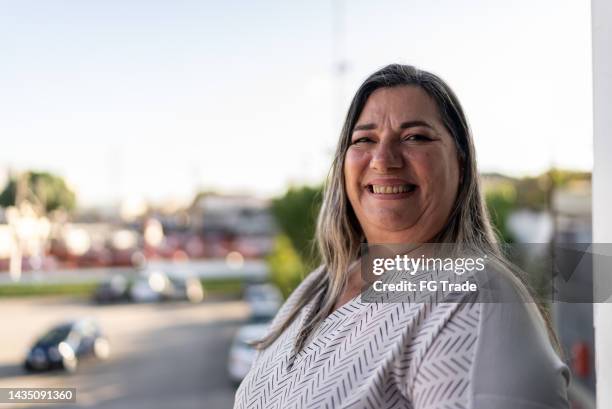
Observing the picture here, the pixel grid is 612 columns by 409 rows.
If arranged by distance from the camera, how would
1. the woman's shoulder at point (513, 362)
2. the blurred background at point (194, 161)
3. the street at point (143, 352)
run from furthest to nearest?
the street at point (143, 352)
the blurred background at point (194, 161)
the woman's shoulder at point (513, 362)

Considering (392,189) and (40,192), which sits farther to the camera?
(40,192)

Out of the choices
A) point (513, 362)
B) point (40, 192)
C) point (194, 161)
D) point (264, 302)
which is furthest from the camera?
point (194, 161)

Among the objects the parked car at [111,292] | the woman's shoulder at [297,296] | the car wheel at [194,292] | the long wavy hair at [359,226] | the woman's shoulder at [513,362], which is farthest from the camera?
the car wheel at [194,292]

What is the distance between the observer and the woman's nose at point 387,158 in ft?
1.73

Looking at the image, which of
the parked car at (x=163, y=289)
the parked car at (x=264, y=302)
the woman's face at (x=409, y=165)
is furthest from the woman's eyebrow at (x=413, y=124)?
the parked car at (x=163, y=289)

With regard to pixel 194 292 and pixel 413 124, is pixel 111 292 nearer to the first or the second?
pixel 194 292

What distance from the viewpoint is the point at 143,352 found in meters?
7.54

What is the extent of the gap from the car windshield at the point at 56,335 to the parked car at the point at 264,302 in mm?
2112

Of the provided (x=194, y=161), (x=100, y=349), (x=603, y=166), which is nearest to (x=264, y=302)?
(x=100, y=349)

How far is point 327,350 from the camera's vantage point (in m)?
0.50

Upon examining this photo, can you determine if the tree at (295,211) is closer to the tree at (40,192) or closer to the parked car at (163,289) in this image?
the tree at (40,192)

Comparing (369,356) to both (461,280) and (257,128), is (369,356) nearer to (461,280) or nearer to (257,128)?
(461,280)

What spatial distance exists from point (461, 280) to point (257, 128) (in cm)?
1289

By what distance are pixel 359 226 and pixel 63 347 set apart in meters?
5.73
